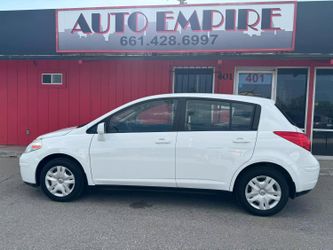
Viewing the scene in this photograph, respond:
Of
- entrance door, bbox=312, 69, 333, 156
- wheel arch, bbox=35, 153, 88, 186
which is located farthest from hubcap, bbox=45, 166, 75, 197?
entrance door, bbox=312, 69, 333, 156

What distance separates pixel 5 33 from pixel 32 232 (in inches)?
263

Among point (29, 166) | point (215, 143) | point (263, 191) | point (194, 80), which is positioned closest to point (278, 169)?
point (263, 191)

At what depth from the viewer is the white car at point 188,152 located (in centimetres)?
438

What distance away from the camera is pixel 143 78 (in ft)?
27.8

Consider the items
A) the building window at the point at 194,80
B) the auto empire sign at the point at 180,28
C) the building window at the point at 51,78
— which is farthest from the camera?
the building window at the point at 51,78

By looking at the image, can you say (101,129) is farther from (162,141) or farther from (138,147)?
(162,141)

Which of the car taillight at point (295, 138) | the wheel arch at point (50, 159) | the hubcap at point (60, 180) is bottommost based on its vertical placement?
the hubcap at point (60, 180)

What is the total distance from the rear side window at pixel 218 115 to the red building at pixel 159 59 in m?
2.93

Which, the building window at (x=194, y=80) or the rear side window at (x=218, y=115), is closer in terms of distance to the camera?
the rear side window at (x=218, y=115)

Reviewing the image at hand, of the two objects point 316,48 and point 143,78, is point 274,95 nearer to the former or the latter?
point 316,48

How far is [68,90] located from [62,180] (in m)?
4.45

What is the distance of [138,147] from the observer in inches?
181

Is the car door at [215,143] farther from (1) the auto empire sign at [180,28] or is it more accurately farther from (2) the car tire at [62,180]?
(1) the auto empire sign at [180,28]

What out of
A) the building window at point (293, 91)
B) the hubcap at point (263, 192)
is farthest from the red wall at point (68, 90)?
the hubcap at point (263, 192)
